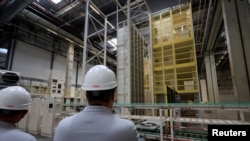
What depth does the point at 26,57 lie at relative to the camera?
35.8ft

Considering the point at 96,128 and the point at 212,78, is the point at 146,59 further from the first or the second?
the point at 96,128

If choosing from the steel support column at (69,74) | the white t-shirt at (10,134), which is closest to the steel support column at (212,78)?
the steel support column at (69,74)

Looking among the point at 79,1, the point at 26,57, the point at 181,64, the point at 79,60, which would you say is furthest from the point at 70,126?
the point at 79,60

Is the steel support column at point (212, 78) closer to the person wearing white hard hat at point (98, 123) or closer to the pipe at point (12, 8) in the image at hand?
the person wearing white hard hat at point (98, 123)

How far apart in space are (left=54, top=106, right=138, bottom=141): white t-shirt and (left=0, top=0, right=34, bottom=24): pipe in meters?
7.78

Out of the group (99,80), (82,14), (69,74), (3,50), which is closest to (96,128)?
(99,80)

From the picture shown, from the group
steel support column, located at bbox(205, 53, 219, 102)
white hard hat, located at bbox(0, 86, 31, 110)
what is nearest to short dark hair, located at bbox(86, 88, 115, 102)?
white hard hat, located at bbox(0, 86, 31, 110)

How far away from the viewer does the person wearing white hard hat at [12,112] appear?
1.24 m

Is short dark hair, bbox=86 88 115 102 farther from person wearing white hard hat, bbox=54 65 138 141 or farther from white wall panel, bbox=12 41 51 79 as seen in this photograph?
white wall panel, bbox=12 41 51 79

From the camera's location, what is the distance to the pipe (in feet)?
22.0

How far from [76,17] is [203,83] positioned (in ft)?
44.3

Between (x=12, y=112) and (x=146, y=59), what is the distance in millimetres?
10228

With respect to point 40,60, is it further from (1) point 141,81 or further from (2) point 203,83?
(2) point 203,83

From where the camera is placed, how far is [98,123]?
932mm
